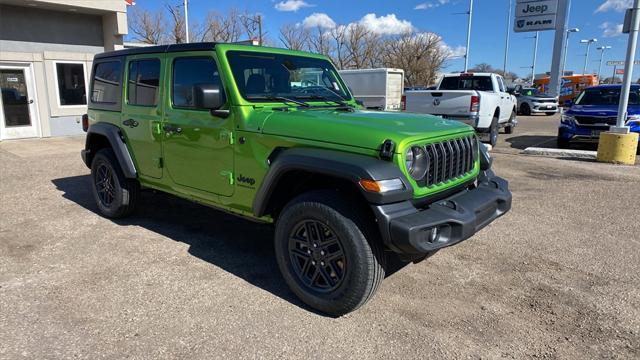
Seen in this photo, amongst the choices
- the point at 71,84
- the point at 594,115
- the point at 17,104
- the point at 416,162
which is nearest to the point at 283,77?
the point at 416,162

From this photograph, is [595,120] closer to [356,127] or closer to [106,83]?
[356,127]

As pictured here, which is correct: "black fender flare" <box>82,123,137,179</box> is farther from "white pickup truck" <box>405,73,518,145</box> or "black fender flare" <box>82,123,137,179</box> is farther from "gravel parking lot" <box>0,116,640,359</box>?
"white pickup truck" <box>405,73,518,145</box>

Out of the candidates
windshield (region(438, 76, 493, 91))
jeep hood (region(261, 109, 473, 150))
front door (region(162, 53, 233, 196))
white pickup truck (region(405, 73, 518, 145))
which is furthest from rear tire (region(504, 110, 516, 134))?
front door (region(162, 53, 233, 196))

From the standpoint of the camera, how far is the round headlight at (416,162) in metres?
3.12

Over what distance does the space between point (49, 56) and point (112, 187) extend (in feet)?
31.7

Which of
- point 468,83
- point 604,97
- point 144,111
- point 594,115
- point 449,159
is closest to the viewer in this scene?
point 449,159

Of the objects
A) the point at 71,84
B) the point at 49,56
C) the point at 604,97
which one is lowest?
the point at 604,97

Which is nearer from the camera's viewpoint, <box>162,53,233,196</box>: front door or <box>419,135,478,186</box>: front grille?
<box>419,135,478,186</box>: front grille

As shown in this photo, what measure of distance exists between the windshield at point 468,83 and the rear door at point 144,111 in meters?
10.7

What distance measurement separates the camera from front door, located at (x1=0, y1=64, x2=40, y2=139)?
12281 mm

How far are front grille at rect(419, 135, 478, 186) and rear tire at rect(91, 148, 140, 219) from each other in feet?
11.6

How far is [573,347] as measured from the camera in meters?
2.92

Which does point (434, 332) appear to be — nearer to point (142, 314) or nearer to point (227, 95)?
point (142, 314)

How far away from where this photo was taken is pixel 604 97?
38.5ft
